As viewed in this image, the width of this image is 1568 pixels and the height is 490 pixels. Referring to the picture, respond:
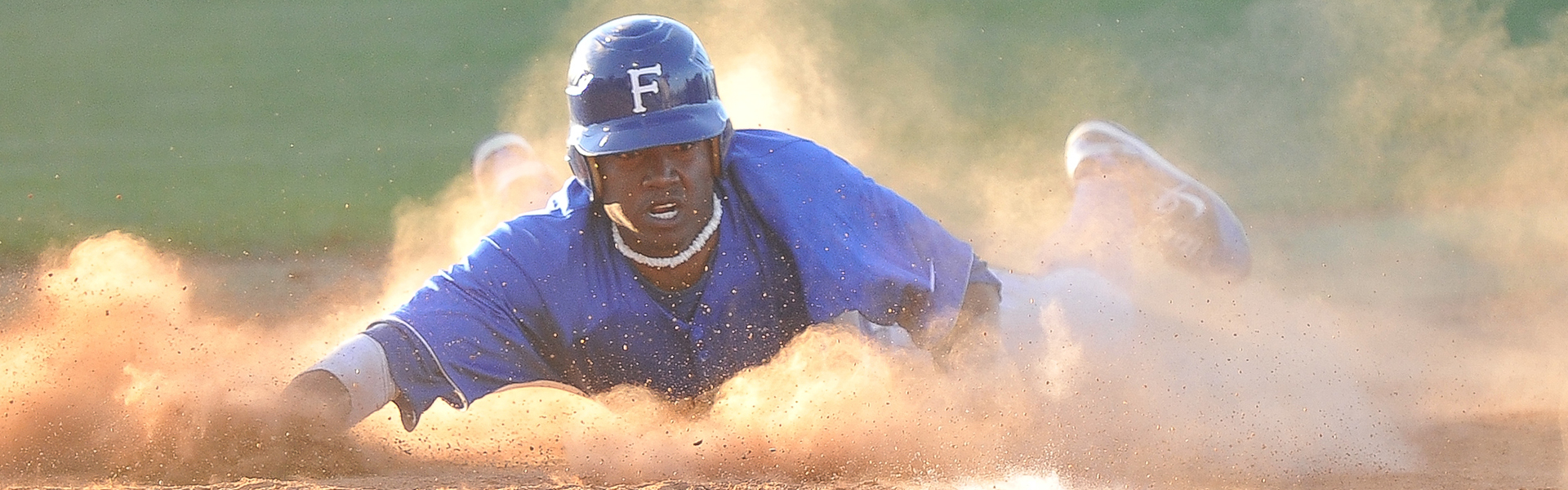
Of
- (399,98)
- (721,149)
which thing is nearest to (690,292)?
(721,149)

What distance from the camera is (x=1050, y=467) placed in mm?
3994

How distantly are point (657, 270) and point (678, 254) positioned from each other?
0.08m

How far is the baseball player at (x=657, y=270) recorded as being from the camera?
3.87m

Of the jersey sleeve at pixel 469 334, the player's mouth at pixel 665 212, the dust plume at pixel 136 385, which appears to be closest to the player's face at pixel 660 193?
the player's mouth at pixel 665 212

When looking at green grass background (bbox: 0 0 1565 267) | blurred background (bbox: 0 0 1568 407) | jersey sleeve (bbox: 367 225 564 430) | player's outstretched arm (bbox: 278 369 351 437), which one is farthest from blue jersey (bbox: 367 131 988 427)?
green grass background (bbox: 0 0 1565 267)

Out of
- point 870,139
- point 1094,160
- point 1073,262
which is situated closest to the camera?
point 1073,262

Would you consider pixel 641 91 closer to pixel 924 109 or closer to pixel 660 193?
pixel 660 193

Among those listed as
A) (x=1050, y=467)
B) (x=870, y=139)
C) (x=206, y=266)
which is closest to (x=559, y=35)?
(x=870, y=139)

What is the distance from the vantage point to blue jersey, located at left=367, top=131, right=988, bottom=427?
402 cm

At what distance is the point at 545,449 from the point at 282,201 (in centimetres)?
346

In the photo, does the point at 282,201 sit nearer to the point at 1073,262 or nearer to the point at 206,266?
the point at 206,266

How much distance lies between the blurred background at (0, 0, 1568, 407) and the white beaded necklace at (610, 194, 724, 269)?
6.64 feet

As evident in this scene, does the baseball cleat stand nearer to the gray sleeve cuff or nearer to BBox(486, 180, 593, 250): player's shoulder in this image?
BBox(486, 180, 593, 250): player's shoulder

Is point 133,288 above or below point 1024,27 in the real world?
below
